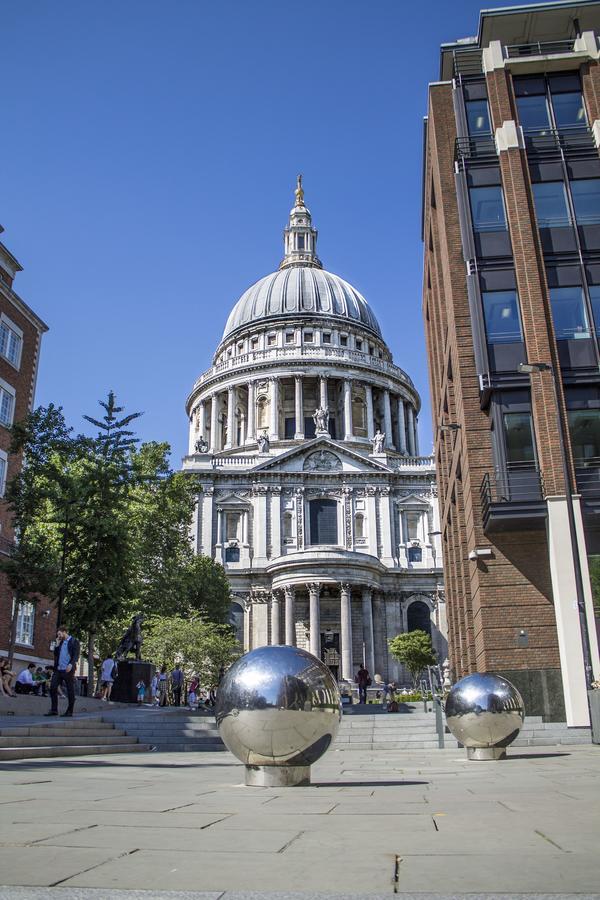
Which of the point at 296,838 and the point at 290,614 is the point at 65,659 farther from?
the point at 290,614

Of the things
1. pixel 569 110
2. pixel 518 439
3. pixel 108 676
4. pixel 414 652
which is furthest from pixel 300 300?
pixel 518 439

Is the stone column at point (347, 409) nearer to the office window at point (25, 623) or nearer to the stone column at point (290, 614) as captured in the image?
the stone column at point (290, 614)

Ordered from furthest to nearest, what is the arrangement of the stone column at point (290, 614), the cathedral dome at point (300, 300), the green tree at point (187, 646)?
the cathedral dome at point (300, 300)
the stone column at point (290, 614)
the green tree at point (187, 646)

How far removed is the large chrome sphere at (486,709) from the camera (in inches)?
520

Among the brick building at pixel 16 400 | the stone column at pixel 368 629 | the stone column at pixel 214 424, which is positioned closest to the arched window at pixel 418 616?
the stone column at pixel 368 629

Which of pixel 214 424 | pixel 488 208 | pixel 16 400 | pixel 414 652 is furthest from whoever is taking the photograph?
pixel 214 424

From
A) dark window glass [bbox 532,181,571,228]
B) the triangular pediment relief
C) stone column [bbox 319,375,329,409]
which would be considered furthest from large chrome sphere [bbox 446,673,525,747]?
stone column [bbox 319,375,329,409]

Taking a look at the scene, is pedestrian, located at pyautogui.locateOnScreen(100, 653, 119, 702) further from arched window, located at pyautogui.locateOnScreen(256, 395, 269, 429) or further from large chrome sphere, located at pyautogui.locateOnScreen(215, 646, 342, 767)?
arched window, located at pyautogui.locateOnScreen(256, 395, 269, 429)

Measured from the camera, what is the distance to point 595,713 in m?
17.9

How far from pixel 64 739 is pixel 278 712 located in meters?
10.6

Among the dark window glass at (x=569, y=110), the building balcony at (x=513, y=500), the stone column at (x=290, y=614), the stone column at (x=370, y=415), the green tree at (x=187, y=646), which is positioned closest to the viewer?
the building balcony at (x=513, y=500)

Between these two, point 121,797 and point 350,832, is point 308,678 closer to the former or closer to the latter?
point 121,797

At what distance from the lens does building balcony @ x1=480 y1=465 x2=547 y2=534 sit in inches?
900

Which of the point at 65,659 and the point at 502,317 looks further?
the point at 502,317
